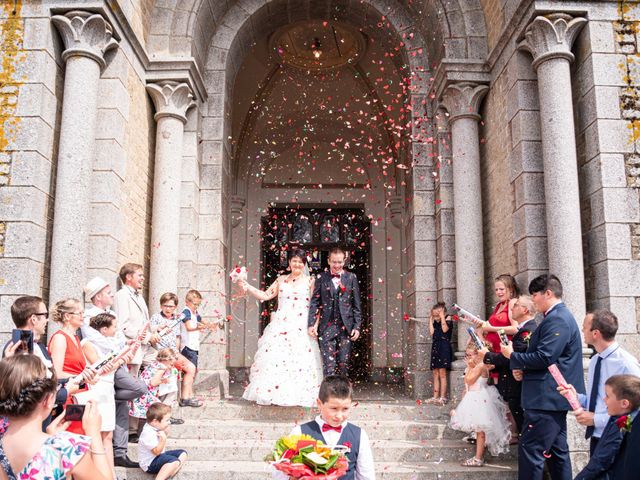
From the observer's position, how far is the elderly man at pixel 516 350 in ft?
15.9

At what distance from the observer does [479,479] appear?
492 cm

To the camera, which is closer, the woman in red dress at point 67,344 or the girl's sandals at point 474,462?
the woman in red dress at point 67,344

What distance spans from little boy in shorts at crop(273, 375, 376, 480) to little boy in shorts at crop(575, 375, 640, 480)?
4.08 ft

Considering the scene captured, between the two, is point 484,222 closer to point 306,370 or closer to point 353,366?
point 306,370

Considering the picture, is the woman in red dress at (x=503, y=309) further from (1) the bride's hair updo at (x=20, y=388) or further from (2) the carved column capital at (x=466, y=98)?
(1) the bride's hair updo at (x=20, y=388)

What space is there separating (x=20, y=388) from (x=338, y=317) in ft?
14.9

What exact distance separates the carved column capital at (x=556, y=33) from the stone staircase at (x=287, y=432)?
3710mm

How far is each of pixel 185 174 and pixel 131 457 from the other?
12.0 feet

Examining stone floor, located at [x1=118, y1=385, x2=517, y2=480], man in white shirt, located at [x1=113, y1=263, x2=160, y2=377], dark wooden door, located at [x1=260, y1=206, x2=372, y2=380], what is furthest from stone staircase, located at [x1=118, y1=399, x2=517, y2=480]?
dark wooden door, located at [x1=260, y1=206, x2=372, y2=380]

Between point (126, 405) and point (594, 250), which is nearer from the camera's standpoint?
point (126, 405)

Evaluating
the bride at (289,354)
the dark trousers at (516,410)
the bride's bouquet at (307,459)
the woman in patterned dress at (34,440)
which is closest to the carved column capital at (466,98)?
the bride at (289,354)

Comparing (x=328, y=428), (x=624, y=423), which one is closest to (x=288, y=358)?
(x=328, y=428)

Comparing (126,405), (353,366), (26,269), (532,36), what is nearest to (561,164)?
(532,36)

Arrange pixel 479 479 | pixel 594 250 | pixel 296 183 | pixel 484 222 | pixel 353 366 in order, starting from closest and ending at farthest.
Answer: pixel 479 479, pixel 594 250, pixel 484 222, pixel 353 366, pixel 296 183
